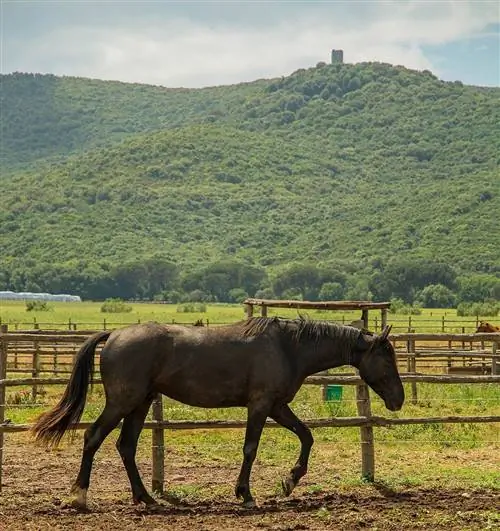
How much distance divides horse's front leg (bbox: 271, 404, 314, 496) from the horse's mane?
0.68m

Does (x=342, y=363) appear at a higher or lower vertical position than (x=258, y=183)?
lower

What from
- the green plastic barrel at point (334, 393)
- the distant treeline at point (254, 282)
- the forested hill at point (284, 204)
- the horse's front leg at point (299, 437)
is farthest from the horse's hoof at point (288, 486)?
the forested hill at point (284, 204)

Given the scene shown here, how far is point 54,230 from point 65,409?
133m

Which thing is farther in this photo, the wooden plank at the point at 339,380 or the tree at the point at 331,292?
the tree at the point at 331,292

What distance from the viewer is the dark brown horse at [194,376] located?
9.89m

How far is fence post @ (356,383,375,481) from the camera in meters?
11.4

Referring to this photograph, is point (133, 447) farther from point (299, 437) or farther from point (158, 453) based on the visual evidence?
point (299, 437)

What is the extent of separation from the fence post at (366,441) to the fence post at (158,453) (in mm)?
2042

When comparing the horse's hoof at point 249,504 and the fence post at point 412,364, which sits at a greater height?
the fence post at point 412,364

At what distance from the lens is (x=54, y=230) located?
140 meters

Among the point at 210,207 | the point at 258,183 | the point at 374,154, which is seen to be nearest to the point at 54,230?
the point at 210,207

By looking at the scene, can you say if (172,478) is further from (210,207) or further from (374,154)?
(374,154)

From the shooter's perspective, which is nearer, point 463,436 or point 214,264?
point 463,436

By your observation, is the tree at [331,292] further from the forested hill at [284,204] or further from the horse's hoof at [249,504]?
the horse's hoof at [249,504]
